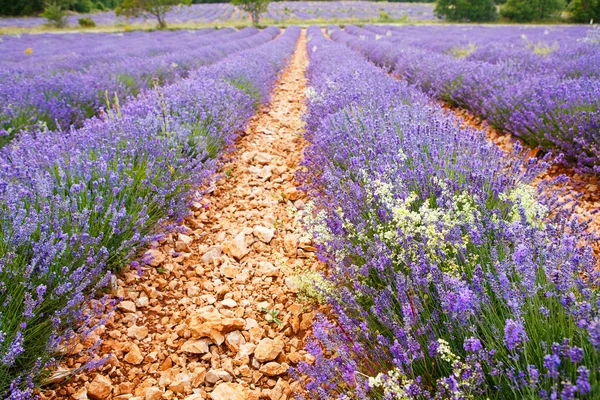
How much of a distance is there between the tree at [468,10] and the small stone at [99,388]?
34150mm

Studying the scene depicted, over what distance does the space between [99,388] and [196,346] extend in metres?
0.44

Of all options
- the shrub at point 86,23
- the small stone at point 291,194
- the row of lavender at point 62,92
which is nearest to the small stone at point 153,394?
the small stone at point 291,194

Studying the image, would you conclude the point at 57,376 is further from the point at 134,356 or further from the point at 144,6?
the point at 144,6

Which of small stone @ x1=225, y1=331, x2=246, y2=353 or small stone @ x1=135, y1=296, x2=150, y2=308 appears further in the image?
small stone @ x1=135, y1=296, x2=150, y2=308

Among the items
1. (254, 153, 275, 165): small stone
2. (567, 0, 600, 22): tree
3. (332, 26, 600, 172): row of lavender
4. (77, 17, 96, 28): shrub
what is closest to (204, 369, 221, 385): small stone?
(332, 26, 600, 172): row of lavender

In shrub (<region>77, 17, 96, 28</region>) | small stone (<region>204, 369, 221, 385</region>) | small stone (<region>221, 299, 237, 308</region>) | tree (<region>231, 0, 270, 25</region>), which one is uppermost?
tree (<region>231, 0, 270, 25</region>)

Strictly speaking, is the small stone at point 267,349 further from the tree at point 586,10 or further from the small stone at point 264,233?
the tree at point 586,10

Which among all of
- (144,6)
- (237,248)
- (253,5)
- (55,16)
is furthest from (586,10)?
(55,16)

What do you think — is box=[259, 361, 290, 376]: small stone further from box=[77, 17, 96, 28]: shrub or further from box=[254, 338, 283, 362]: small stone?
box=[77, 17, 96, 28]: shrub

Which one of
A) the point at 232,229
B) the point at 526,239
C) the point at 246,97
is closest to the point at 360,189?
the point at 526,239

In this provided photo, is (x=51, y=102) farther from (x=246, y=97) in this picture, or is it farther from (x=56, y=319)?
(x=56, y=319)

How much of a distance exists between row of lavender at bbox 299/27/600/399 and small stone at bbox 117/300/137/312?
105cm

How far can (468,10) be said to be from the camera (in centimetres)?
2903

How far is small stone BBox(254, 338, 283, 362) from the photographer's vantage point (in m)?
1.82
